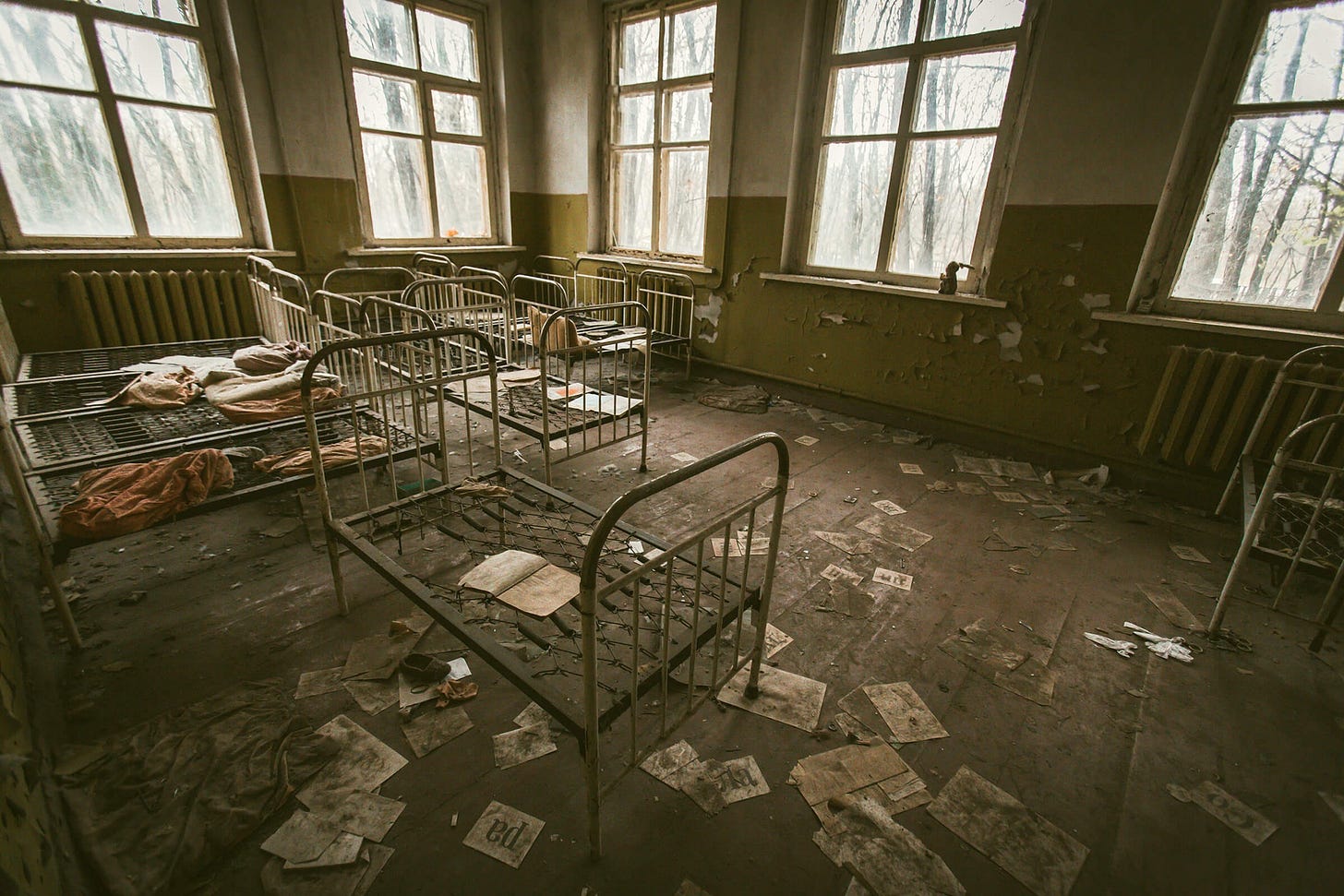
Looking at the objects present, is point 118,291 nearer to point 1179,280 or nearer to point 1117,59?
point 1117,59

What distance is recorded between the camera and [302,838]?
1629 mm

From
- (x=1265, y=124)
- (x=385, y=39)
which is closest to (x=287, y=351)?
(x=385, y=39)

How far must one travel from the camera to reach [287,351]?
4367 mm

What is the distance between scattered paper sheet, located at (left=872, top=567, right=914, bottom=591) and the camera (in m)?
2.93

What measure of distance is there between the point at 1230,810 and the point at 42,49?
8591mm

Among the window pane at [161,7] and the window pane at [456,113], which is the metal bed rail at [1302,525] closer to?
the window pane at [456,113]

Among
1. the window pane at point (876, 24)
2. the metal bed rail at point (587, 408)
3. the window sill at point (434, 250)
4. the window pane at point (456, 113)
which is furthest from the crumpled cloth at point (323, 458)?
the window pane at point (456, 113)

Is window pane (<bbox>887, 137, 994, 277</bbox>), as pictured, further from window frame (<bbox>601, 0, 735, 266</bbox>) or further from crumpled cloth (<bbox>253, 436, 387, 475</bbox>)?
crumpled cloth (<bbox>253, 436, 387, 475</bbox>)

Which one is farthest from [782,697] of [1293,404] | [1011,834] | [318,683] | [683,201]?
[683,201]

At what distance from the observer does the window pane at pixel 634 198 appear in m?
6.88

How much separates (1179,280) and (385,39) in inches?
307

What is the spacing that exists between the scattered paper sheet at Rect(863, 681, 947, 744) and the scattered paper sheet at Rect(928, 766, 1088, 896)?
0.18 metres

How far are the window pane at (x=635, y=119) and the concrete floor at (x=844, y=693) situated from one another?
5244 mm

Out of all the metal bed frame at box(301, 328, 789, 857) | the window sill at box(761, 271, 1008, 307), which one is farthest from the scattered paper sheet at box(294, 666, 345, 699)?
the window sill at box(761, 271, 1008, 307)
